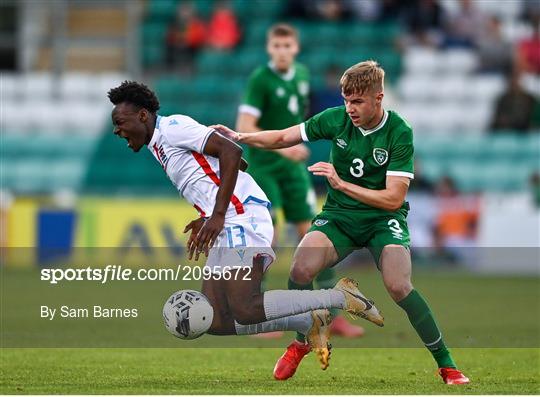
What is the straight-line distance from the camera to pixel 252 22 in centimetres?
2350

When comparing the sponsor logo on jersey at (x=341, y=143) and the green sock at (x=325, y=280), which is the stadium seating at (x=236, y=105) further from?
the sponsor logo on jersey at (x=341, y=143)

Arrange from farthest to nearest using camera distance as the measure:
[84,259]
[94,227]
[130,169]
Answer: [130,169], [94,227], [84,259]

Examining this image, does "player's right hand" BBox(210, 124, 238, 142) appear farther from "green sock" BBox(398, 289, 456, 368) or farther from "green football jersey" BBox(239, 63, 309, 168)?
"green football jersey" BBox(239, 63, 309, 168)

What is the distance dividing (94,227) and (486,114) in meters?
7.03

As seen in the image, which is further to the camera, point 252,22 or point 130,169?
point 252,22

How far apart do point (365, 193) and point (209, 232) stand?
1.02 meters

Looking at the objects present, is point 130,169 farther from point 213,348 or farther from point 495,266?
point 213,348

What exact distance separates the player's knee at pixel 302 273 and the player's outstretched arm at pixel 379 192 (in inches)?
23.2

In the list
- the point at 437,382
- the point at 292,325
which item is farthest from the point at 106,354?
the point at 437,382

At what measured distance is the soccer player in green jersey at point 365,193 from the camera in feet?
27.3

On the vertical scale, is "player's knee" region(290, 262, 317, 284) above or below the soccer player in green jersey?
below

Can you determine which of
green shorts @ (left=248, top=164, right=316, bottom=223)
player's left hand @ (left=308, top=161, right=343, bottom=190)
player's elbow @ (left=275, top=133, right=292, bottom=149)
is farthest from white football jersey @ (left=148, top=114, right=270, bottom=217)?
green shorts @ (left=248, top=164, right=316, bottom=223)

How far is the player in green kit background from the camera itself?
38.3ft

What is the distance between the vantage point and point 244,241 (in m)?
8.42
